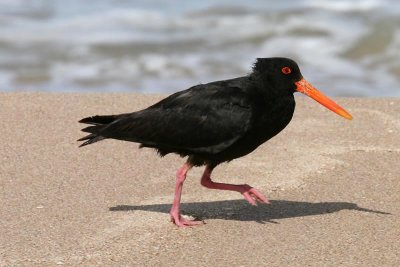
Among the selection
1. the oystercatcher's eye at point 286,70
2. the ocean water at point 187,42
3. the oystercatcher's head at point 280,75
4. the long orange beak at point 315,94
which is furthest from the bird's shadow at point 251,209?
the ocean water at point 187,42

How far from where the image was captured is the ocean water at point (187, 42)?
Result: 14.2m

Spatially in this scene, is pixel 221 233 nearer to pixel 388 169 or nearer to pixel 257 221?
pixel 257 221

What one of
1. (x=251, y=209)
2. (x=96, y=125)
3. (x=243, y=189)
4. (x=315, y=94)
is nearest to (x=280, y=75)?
(x=315, y=94)

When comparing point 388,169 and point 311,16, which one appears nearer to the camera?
point 388,169

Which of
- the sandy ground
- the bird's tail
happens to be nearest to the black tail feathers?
the bird's tail

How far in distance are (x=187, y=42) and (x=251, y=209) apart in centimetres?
992

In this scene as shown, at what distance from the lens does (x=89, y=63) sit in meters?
15.0

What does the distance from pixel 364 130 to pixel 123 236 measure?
3132mm

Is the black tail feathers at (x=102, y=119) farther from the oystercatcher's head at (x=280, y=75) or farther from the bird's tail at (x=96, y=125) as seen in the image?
the oystercatcher's head at (x=280, y=75)

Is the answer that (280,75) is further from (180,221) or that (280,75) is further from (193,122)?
(180,221)

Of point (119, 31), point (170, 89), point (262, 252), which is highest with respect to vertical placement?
point (119, 31)

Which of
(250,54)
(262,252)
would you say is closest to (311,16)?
(250,54)

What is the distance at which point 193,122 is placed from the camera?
20.5 ft

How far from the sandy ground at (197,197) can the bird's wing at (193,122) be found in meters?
0.52
